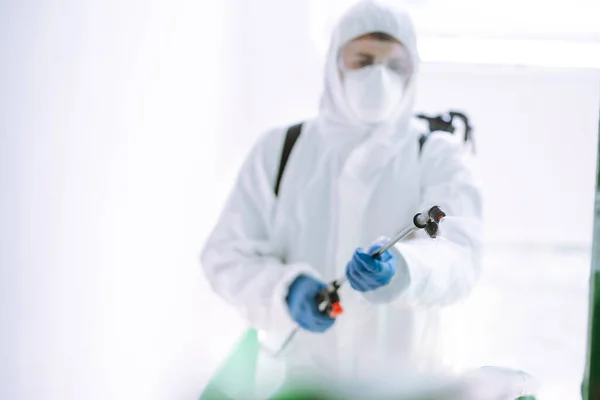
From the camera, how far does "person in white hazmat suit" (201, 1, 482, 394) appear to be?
2.09ft

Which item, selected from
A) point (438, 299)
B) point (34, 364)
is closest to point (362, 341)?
point (438, 299)

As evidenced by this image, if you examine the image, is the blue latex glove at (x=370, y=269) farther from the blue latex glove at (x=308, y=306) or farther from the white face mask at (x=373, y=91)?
the white face mask at (x=373, y=91)

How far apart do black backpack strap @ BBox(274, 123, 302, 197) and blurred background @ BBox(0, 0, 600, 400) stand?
0.19m

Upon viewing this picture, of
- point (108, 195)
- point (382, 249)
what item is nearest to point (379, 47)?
point (382, 249)

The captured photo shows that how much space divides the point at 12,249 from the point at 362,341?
42 cm

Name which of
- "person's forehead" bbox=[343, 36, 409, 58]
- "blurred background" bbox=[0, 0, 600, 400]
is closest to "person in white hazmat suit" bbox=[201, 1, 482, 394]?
"person's forehead" bbox=[343, 36, 409, 58]

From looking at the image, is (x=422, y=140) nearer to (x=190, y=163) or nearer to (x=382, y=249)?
(x=382, y=249)

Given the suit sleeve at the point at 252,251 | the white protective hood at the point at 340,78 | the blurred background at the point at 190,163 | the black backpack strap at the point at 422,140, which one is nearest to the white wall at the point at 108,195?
the blurred background at the point at 190,163

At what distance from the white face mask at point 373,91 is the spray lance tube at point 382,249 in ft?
0.73

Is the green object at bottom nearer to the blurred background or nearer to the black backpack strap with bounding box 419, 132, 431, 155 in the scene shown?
the blurred background

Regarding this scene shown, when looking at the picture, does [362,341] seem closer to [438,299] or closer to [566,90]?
[438,299]

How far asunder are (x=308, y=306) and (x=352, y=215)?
136 millimetres

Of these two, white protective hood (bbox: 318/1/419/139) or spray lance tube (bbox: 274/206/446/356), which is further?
white protective hood (bbox: 318/1/419/139)

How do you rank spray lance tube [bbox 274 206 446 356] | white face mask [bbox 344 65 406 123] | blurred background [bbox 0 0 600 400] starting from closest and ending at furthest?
spray lance tube [bbox 274 206 446 356] → blurred background [bbox 0 0 600 400] → white face mask [bbox 344 65 406 123]
